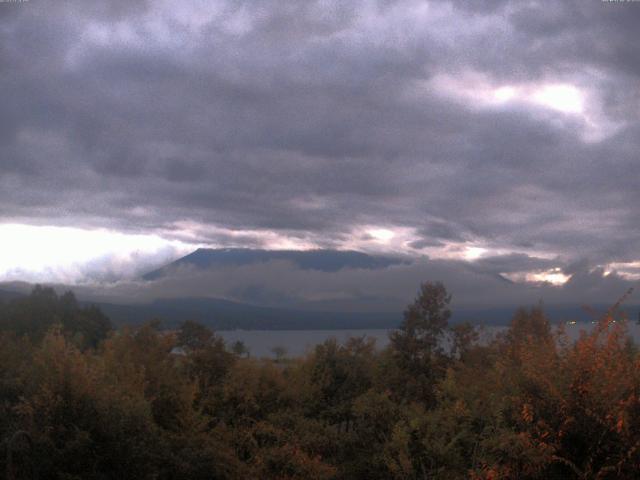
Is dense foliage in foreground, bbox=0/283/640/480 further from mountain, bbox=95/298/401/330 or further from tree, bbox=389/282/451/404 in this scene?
mountain, bbox=95/298/401/330

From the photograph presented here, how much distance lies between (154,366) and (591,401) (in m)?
15.9

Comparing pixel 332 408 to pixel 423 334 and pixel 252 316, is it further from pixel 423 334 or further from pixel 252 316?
pixel 252 316

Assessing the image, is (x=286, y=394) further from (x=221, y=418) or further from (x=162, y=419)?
(x=162, y=419)

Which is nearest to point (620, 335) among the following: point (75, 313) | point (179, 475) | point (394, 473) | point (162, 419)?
point (394, 473)

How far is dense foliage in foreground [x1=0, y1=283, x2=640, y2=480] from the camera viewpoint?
32.8 ft

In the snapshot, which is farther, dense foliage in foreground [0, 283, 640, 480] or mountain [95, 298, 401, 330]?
mountain [95, 298, 401, 330]

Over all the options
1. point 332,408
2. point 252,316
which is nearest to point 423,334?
point 332,408

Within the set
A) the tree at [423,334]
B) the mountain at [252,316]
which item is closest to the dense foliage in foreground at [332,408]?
the tree at [423,334]

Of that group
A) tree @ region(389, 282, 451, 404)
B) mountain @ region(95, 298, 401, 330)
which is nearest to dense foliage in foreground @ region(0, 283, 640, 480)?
tree @ region(389, 282, 451, 404)

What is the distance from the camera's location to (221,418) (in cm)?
2356

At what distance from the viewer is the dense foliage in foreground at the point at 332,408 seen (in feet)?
32.8

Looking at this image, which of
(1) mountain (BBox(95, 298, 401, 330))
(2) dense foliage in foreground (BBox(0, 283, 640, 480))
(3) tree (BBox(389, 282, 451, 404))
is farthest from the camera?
(1) mountain (BBox(95, 298, 401, 330))

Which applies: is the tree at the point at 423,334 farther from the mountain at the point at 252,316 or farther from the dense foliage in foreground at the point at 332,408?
the mountain at the point at 252,316

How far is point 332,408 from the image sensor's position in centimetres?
2528
